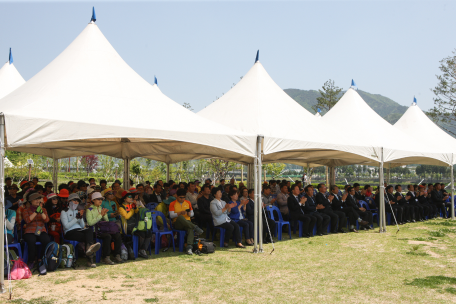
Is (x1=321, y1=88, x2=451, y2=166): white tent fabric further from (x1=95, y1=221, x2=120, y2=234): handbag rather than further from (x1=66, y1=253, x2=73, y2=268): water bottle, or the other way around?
(x1=66, y1=253, x2=73, y2=268): water bottle

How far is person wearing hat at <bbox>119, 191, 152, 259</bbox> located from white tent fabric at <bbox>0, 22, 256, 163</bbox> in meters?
1.19

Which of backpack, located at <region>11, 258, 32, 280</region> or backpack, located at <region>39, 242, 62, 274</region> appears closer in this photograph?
backpack, located at <region>11, 258, 32, 280</region>

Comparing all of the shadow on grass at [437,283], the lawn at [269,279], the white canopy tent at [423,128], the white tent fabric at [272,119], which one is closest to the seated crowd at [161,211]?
the lawn at [269,279]

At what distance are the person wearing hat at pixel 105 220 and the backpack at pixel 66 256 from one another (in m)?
0.46

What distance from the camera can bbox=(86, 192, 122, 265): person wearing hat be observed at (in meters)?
6.13

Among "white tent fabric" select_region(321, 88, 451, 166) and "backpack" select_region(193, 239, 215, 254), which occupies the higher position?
"white tent fabric" select_region(321, 88, 451, 166)

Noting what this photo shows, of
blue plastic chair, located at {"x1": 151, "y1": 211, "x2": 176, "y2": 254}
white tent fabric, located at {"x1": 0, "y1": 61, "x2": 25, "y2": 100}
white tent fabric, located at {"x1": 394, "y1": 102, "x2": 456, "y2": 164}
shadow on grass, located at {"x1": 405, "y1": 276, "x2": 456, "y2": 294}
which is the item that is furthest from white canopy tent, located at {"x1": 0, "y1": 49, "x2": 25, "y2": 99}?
white tent fabric, located at {"x1": 394, "y1": 102, "x2": 456, "y2": 164}

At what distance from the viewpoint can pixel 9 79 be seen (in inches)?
509

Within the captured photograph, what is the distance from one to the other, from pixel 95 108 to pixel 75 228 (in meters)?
1.85

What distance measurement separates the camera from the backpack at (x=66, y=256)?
5920 mm

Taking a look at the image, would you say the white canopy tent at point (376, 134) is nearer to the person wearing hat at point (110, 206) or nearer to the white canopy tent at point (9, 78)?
the person wearing hat at point (110, 206)

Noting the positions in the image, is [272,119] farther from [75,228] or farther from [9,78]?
[9,78]

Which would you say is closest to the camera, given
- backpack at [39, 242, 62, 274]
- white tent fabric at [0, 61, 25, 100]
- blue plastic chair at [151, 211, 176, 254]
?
backpack at [39, 242, 62, 274]

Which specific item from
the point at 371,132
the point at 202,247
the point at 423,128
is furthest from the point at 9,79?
the point at 423,128
